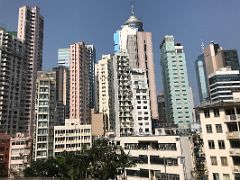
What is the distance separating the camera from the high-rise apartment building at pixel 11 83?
14575 centimetres

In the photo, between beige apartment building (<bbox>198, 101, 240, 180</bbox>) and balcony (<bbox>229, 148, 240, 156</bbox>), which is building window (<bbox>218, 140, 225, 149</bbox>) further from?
balcony (<bbox>229, 148, 240, 156</bbox>)

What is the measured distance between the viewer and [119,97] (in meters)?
134

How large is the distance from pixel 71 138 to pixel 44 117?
15754 mm

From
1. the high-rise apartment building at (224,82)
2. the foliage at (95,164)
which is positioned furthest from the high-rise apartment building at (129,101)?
the high-rise apartment building at (224,82)

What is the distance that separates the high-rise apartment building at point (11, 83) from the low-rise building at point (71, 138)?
44.3 m

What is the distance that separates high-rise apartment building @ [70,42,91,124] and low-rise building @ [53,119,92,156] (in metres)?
56.8

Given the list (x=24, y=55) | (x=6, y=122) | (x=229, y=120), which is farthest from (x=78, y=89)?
(x=229, y=120)

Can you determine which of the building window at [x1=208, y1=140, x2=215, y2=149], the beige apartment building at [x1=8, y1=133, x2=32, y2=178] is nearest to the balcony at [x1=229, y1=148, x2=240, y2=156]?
the building window at [x1=208, y1=140, x2=215, y2=149]

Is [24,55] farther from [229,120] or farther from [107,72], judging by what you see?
[229,120]

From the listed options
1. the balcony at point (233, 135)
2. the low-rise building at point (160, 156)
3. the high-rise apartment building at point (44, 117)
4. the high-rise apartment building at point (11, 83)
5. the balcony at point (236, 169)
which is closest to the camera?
the balcony at point (236, 169)

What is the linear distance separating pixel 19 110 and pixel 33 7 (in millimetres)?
81270

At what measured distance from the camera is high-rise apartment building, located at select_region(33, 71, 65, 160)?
111688mm

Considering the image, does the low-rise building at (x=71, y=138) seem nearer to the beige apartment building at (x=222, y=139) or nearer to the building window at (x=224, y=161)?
the beige apartment building at (x=222, y=139)

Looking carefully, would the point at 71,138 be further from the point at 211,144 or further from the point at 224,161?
the point at 224,161
